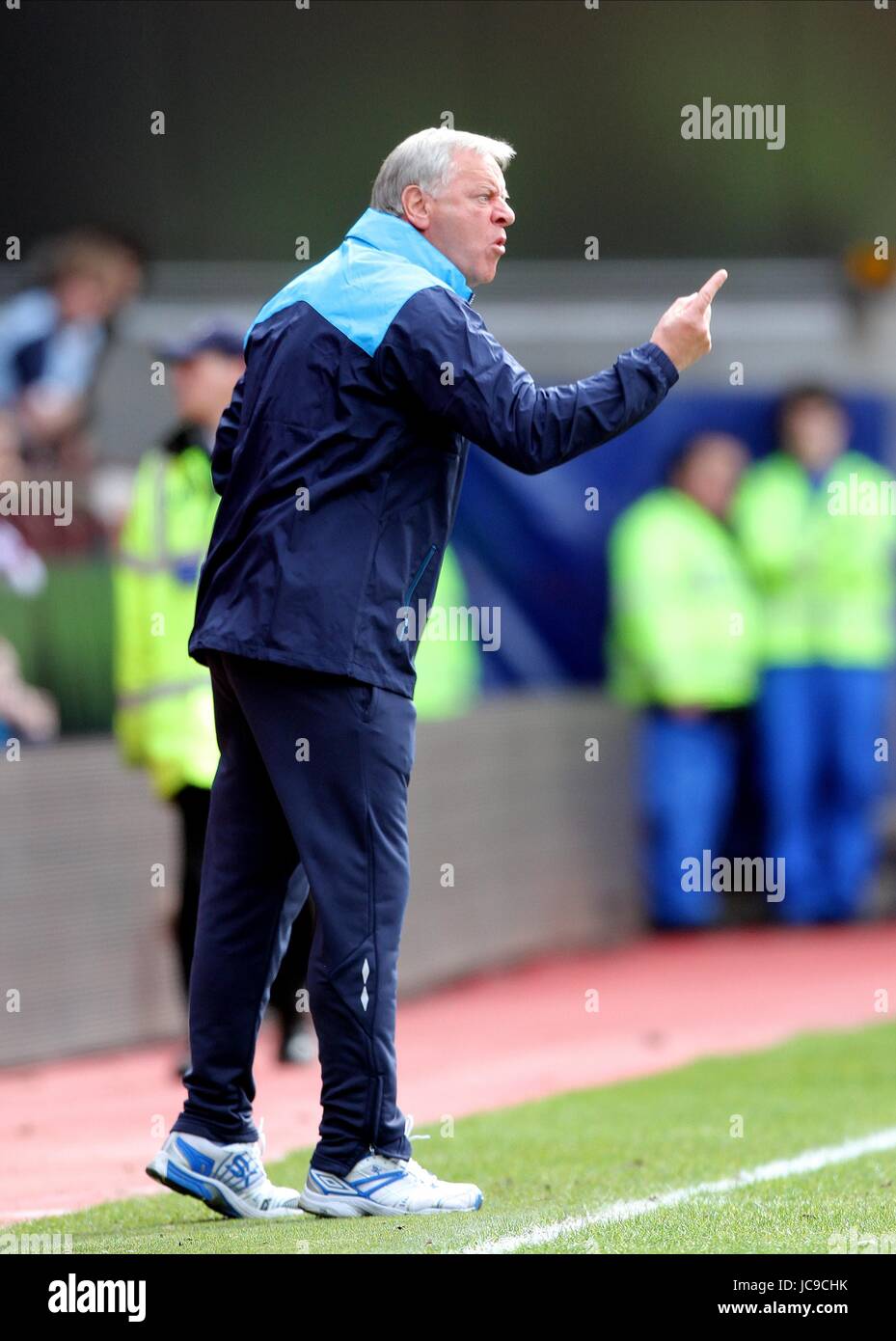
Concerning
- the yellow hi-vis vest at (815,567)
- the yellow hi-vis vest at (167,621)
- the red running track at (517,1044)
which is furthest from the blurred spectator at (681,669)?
the yellow hi-vis vest at (167,621)

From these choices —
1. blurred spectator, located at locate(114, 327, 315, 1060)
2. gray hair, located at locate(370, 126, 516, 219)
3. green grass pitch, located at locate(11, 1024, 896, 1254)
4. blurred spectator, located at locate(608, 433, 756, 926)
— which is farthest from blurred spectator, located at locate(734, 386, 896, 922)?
gray hair, located at locate(370, 126, 516, 219)

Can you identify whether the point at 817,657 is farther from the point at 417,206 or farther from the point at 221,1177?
the point at 221,1177

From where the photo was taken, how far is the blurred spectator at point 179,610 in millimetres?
7516

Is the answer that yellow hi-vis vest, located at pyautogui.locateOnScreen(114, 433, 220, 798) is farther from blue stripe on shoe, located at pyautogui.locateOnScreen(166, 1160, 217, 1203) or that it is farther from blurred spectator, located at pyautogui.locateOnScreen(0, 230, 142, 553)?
blurred spectator, located at pyautogui.locateOnScreen(0, 230, 142, 553)

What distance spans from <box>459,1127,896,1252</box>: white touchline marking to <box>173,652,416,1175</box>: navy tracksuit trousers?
369 mm

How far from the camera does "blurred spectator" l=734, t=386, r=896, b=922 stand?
12.4 meters

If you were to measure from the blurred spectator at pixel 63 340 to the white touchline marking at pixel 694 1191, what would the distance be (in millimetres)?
5492

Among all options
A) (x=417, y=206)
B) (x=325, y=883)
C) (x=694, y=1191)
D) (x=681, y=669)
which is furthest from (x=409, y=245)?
(x=681, y=669)

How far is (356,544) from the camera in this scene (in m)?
4.73

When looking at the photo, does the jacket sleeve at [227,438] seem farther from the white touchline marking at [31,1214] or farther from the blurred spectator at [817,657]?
the blurred spectator at [817,657]

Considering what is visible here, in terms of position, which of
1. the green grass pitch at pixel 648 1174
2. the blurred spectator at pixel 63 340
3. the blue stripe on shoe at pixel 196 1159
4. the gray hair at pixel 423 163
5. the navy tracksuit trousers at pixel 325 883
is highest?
the blurred spectator at pixel 63 340

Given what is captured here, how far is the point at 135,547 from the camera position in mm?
7793

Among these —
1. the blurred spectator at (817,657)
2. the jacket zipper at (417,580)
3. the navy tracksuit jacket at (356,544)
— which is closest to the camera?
the navy tracksuit jacket at (356,544)
